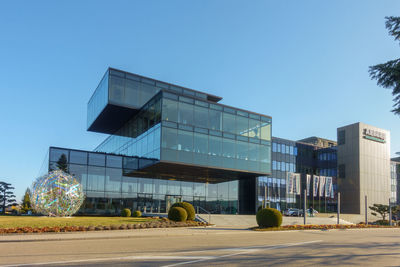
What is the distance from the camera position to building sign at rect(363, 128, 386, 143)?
199 feet

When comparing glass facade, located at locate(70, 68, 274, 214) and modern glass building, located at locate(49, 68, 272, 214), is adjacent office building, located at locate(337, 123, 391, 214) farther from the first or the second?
glass facade, located at locate(70, 68, 274, 214)

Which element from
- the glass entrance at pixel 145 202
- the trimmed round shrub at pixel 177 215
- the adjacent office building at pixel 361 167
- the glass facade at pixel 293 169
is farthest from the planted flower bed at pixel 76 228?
the adjacent office building at pixel 361 167

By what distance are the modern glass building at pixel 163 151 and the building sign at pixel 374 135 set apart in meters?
28.3

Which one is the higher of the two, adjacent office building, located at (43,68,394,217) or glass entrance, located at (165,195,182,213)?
adjacent office building, located at (43,68,394,217)

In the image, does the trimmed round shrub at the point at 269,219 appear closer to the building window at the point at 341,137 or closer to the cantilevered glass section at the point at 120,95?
the cantilevered glass section at the point at 120,95

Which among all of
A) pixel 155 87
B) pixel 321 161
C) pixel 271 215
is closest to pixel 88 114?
pixel 155 87

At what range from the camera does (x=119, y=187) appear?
38.0 meters

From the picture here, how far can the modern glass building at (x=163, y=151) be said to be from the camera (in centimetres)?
3488

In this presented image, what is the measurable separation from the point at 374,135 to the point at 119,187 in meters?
46.1

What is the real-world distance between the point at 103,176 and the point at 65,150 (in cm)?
470

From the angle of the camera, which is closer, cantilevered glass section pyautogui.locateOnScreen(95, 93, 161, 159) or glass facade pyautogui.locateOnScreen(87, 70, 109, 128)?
cantilevered glass section pyautogui.locateOnScreen(95, 93, 161, 159)

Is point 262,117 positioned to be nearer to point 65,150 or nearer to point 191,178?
point 191,178

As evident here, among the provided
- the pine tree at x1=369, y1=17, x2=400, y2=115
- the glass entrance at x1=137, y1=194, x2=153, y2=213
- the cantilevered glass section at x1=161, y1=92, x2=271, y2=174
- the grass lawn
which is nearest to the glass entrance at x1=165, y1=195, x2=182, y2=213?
the glass entrance at x1=137, y1=194, x2=153, y2=213

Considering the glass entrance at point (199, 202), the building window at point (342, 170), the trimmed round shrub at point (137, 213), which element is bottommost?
the trimmed round shrub at point (137, 213)
